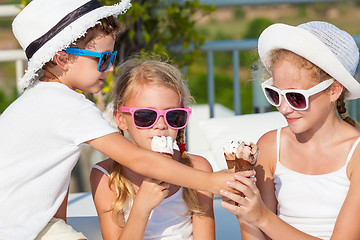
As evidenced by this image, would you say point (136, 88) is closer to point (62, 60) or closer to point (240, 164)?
point (62, 60)

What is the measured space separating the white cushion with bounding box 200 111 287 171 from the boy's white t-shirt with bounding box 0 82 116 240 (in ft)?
4.53

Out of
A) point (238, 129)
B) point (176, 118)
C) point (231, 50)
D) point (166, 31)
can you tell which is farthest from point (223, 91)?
point (176, 118)

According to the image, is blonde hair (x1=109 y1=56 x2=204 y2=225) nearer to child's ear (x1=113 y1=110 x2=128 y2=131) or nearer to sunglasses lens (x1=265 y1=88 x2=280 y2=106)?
child's ear (x1=113 y1=110 x2=128 y2=131)

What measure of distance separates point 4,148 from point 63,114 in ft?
0.91

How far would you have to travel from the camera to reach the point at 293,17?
62.2 feet

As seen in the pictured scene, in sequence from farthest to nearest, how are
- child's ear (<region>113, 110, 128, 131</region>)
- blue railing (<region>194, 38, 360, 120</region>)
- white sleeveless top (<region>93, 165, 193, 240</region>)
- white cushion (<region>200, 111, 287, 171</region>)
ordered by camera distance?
blue railing (<region>194, 38, 360, 120</region>) < white cushion (<region>200, 111, 287, 171</region>) < child's ear (<region>113, 110, 128, 131</region>) < white sleeveless top (<region>93, 165, 193, 240</region>)

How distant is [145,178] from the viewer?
7.39 feet

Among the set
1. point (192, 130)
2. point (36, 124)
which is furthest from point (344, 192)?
point (192, 130)

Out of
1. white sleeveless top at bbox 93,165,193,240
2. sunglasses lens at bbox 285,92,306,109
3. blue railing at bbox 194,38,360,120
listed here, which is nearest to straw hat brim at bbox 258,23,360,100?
sunglasses lens at bbox 285,92,306,109

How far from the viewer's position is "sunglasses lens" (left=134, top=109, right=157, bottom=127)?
2.26 metres

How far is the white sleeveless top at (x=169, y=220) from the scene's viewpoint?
2295 mm

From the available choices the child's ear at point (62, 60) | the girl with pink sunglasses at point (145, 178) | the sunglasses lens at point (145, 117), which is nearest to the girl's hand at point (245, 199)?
the girl with pink sunglasses at point (145, 178)

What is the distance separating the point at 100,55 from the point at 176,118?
39 centimetres

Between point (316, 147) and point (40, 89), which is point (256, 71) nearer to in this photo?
point (316, 147)
